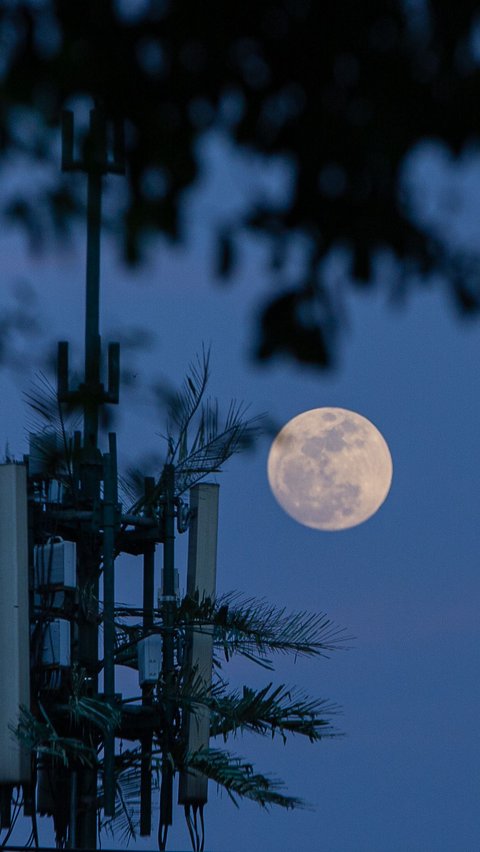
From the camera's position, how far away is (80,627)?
38.0 feet

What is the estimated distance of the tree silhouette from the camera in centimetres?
432

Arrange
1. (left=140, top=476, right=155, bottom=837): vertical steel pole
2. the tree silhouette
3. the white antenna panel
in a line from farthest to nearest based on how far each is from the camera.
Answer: (left=140, top=476, right=155, bottom=837): vertical steel pole → the white antenna panel → the tree silhouette

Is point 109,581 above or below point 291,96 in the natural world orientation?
below

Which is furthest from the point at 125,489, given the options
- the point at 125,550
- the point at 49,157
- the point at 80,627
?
the point at 49,157

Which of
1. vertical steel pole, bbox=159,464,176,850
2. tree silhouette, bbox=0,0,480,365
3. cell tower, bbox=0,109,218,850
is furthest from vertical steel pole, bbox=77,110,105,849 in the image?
tree silhouette, bbox=0,0,480,365

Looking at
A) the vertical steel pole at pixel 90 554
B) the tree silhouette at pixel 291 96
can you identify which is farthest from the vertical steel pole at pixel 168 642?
the tree silhouette at pixel 291 96

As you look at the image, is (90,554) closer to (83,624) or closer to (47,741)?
(83,624)

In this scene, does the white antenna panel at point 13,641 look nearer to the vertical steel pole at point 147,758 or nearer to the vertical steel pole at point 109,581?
the vertical steel pole at point 109,581


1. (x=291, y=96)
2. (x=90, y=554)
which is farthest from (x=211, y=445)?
(x=291, y=96)

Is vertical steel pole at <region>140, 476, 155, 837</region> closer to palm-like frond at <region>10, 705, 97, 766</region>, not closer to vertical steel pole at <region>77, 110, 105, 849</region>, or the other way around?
vertical steel pole at <region>77, 110, 105, 849</region>

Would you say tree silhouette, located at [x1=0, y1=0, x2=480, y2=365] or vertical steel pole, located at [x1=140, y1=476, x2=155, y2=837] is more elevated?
tree silhouette, located at [x1=0, y1=0, x2=480, y2=365]

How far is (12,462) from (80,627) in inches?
59.5

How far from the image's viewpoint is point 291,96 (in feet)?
14.5

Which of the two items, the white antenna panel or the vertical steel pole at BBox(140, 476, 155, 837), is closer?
the white antenna panel
